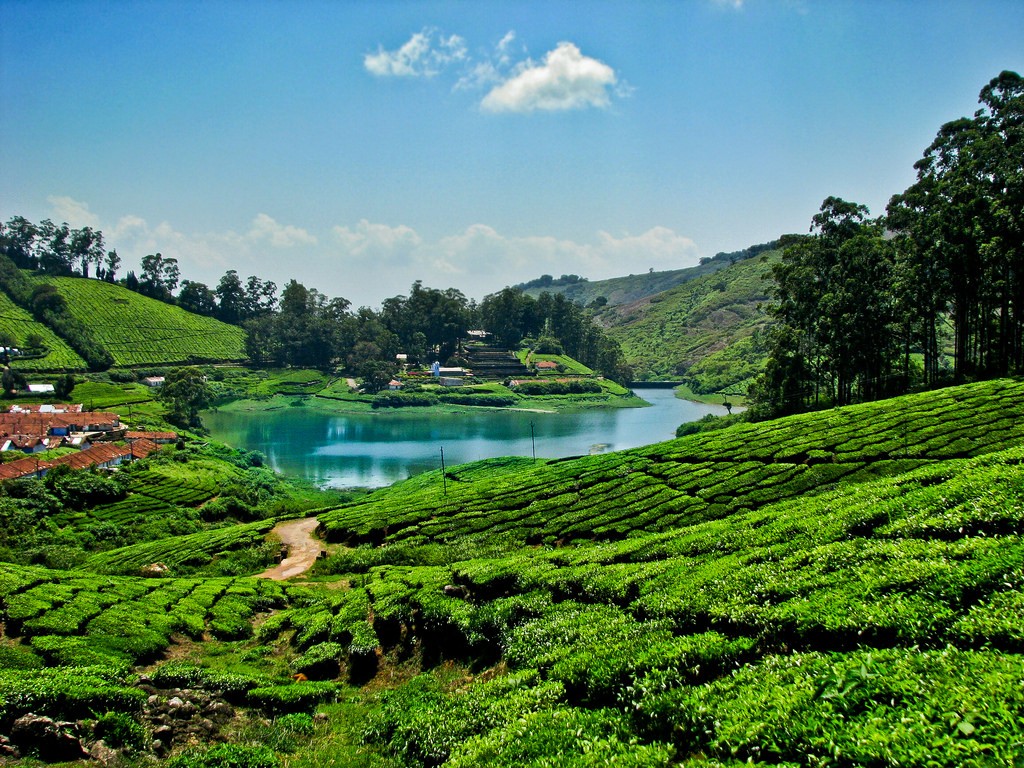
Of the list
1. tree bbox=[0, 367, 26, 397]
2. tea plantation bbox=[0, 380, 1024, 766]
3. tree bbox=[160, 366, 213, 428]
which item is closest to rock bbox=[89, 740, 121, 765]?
tea plantation bbox=[0, 380, 1024, 766]

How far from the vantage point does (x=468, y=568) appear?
19.0 meters

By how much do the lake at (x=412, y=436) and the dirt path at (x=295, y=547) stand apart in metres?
26.8

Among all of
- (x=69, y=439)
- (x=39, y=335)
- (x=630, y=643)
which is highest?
(x=39, y=335)

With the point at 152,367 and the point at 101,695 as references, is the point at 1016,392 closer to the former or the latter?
the point at 101,695

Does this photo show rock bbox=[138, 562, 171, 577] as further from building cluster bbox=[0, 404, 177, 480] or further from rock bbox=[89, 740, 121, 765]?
building cluster bbox=[0, 404, 177, 480]

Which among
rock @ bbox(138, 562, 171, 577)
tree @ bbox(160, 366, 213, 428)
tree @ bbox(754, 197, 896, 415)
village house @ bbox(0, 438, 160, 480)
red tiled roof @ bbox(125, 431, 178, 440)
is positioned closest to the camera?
rock @ bbox(138, 562, 171, 577)

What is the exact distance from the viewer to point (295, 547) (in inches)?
1326

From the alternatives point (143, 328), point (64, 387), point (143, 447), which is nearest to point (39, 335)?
point (143, 328)

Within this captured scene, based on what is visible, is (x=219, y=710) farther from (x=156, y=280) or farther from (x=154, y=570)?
(x=156, y=280)

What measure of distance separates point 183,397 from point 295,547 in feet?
242

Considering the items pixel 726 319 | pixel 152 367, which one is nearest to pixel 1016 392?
pixel 152 367

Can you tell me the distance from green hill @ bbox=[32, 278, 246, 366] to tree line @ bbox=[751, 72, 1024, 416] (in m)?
134

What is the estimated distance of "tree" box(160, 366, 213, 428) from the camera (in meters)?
91.5

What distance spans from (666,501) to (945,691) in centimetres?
2004
